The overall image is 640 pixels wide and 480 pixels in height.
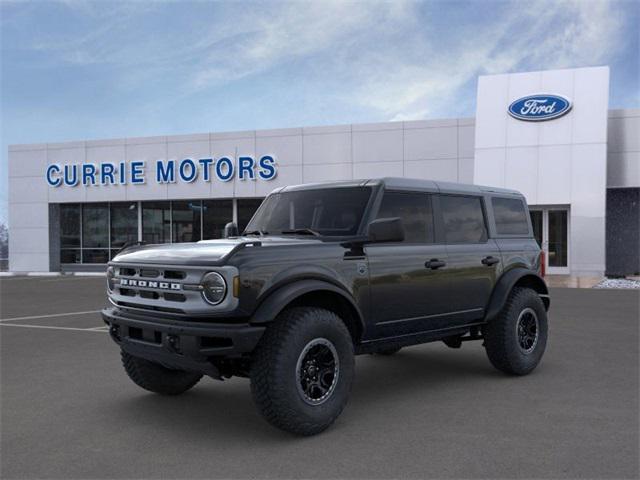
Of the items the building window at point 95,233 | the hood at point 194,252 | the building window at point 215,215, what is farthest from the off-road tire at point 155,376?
the building window at point 95,233

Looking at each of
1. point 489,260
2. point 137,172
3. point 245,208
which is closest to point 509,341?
point 489,260

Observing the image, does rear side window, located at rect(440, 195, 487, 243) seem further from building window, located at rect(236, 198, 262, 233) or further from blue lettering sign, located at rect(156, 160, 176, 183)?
blue lettering sign, located at rect(156, 160, 176, 183)

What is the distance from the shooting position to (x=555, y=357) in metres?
7.49

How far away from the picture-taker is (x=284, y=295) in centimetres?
439

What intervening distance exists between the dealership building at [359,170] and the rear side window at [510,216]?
10.4m

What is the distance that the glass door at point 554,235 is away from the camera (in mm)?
22609

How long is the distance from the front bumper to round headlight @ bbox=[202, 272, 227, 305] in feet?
0.60

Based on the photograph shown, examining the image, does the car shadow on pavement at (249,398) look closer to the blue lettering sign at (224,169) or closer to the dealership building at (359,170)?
the dealership building at (359,170)

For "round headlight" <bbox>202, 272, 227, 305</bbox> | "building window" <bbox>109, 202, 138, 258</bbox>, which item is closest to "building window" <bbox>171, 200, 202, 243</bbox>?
"building window" <bbox>109, 202, 138, 258</bbox>

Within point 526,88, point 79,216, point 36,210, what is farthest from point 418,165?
point 36,210

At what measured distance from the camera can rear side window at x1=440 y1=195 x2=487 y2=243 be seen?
6055 mm

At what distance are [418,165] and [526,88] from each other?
16.1ft

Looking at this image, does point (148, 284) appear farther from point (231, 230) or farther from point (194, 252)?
point (231, 230)

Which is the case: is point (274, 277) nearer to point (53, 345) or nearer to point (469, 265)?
point (469, 265)
